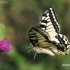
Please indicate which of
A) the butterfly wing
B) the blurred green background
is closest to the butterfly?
the butterfly wing

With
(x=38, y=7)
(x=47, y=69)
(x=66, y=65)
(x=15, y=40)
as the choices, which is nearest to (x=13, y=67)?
(x=47, y=69)

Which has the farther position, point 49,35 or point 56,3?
point 56,3

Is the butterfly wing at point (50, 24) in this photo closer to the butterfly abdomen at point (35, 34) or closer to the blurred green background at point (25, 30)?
the butterfly abdomen at point (35, 34)

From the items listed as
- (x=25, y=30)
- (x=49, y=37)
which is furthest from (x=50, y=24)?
(x=25, y=30)

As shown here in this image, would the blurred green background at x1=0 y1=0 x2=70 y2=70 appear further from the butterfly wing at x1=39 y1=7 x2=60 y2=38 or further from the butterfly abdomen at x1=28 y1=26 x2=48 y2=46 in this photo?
the butterfly wing at x1=39 y1=7 x2=60 y2=38

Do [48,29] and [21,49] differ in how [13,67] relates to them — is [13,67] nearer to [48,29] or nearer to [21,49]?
[21,49]

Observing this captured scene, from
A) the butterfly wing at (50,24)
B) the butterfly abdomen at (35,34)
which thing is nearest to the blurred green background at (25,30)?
the butterfly abdomen at (35,34)
